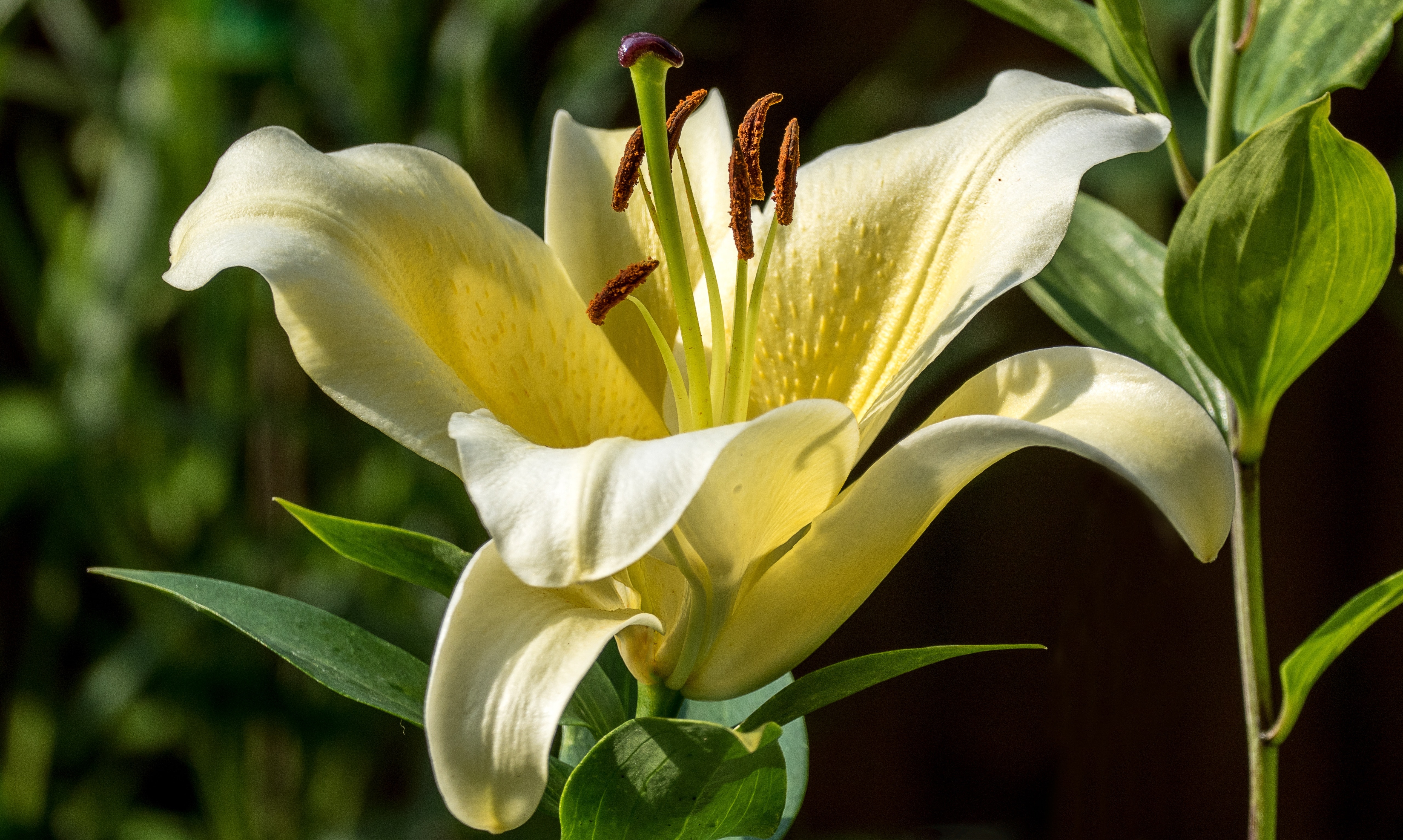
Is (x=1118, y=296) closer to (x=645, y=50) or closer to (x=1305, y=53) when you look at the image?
(x=1305, y=53)

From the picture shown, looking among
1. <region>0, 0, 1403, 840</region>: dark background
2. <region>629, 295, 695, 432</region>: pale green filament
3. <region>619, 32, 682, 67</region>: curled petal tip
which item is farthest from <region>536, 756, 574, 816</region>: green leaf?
<region>0, 0, 1403, 840</region>: dark background

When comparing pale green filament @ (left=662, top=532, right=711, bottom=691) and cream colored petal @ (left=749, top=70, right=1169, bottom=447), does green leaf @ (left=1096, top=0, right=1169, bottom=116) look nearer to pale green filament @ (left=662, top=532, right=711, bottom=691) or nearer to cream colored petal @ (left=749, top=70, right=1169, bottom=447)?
cream colored petal @ (left=749, top=70, right=1169, bottom=447)

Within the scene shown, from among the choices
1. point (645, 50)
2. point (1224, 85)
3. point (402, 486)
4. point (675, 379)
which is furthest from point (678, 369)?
point (402, 486)

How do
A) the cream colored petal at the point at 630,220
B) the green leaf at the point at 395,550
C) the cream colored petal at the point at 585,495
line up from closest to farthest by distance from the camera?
the cream colored petal at the point at 585,495 < the green leaf at the point at 395,550 < the cream colored petal at the point at 630,220

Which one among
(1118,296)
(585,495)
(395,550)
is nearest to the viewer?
(585,495)

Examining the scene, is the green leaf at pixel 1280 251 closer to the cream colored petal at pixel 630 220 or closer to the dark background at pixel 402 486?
the cream colored petal at pixel 630 220

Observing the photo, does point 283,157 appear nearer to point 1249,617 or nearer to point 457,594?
point 457,594

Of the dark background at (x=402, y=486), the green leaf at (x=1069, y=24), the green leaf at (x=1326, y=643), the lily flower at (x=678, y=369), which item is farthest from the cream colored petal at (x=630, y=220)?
the dark background at (x=402, y=486)
